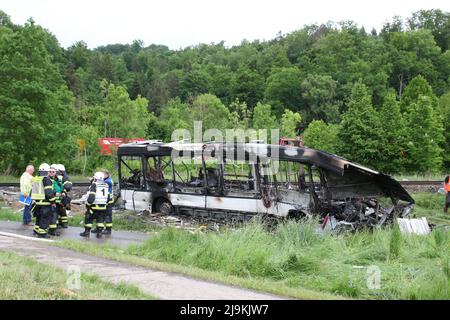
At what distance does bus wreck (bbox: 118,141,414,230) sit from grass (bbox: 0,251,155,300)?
793cm

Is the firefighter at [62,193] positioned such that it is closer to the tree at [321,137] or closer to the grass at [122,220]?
the grass at [122,220]

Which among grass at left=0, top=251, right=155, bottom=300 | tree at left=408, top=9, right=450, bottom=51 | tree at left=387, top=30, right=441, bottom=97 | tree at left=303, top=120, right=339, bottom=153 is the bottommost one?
grass at left=0, top=251, right=155, bottom=300

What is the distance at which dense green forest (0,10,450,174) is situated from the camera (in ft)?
104

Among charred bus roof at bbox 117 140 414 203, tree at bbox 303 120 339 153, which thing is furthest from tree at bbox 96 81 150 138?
charred bus roof at bbox 117 140 414 203

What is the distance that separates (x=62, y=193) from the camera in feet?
51.3

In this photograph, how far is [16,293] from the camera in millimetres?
6980

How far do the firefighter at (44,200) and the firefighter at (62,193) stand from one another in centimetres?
75

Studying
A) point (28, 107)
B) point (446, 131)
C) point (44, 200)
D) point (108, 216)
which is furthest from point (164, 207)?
point (446, 131)

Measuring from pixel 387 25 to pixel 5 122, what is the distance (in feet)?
455

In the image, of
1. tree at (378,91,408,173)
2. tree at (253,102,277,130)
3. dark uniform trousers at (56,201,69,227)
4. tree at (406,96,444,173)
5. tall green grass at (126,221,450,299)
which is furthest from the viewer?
tree at (253,102,277,130)

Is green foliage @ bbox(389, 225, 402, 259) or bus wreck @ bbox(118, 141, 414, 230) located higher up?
bus wreck @ bbox(118, 141, 414, 230)

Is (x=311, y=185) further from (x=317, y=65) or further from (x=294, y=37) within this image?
(x=294, y=37)

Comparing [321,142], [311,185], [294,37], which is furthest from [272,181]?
[294,37]

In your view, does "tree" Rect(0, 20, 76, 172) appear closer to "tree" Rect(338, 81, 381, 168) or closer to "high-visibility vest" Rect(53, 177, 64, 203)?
"high-visibility vest" Rect(53, 177, 64, 203)
